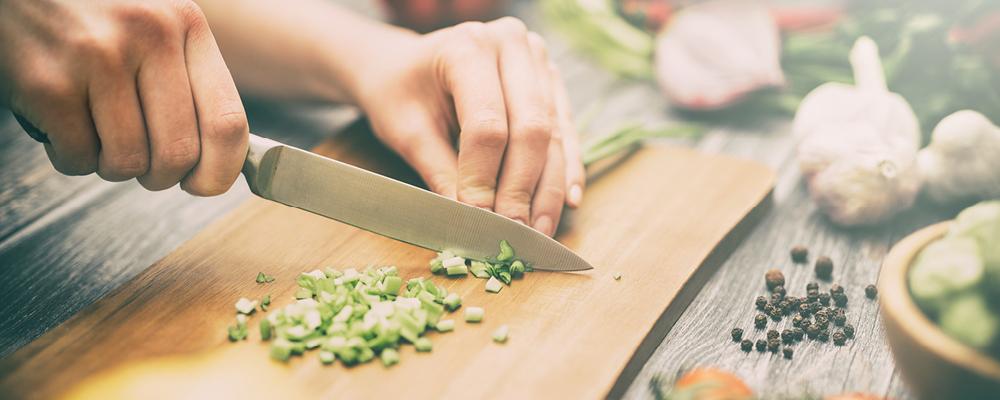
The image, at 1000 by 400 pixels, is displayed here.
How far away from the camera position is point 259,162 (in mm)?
1415

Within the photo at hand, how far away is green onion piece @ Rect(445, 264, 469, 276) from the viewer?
4.88ft

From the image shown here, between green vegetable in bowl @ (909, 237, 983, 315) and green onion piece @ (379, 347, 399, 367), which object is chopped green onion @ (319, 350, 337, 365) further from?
green vegetable in bowl @ (909, 237, 983, 315)

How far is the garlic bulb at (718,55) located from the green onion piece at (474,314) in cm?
115

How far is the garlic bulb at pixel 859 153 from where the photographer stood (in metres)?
1.65

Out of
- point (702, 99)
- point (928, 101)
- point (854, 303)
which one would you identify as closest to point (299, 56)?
point (702, 99)

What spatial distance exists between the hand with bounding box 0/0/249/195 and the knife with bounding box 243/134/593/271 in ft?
0.22

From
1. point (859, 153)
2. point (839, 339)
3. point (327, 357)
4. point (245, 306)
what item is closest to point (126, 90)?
point (245, 306)

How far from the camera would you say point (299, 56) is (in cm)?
201

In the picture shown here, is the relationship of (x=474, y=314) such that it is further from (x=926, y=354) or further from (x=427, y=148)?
(x=926, y=354)

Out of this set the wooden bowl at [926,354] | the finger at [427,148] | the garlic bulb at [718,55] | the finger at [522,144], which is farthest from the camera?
the garlic bulb at [718,55]

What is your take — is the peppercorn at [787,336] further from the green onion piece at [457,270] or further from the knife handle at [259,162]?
the knife handle at [259,162]

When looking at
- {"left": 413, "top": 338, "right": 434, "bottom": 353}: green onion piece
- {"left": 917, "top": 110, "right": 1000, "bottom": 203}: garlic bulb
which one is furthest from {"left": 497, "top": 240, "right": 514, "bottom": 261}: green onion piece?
{"left": 917, "top": 110, "right": 1000, "bottom": 203}: garlic bulb

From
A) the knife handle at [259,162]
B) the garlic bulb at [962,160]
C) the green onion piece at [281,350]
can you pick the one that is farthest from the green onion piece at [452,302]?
the garlic bulb at [962,160]

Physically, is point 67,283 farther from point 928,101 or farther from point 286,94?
point 928,101
